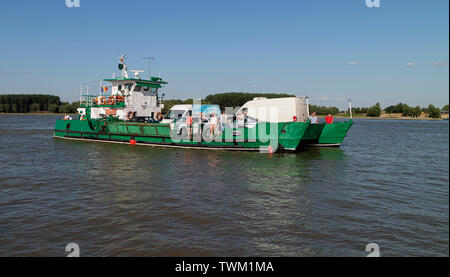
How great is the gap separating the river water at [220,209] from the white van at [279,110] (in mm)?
6964

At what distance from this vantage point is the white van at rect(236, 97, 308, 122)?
2106 cm

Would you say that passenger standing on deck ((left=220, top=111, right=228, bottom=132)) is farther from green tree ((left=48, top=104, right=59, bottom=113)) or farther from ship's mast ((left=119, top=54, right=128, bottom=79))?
green tree ((left=48, top=104, right=59, bottom=113))

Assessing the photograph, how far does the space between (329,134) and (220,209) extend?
1716 centimetres

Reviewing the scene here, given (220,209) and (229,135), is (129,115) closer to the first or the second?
(229,135)

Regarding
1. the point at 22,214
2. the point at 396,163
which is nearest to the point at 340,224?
the point at 22,214

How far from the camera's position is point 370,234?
6.39 meters

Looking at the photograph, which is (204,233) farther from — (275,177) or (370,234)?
(275,177)

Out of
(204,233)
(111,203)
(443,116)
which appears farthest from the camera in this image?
(443,116)

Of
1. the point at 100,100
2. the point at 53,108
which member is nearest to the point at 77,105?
the point at 53,108

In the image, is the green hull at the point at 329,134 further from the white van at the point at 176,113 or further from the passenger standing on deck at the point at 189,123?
the white van at the point at 176,113

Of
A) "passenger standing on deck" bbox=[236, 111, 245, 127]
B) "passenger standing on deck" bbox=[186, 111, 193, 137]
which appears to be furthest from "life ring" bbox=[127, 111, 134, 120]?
"passenger standing on deck" bbox=[236, 111, 245, 127]

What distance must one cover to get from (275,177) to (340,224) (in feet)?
17.5

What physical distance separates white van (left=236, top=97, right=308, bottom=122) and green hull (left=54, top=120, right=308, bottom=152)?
7.43ft
